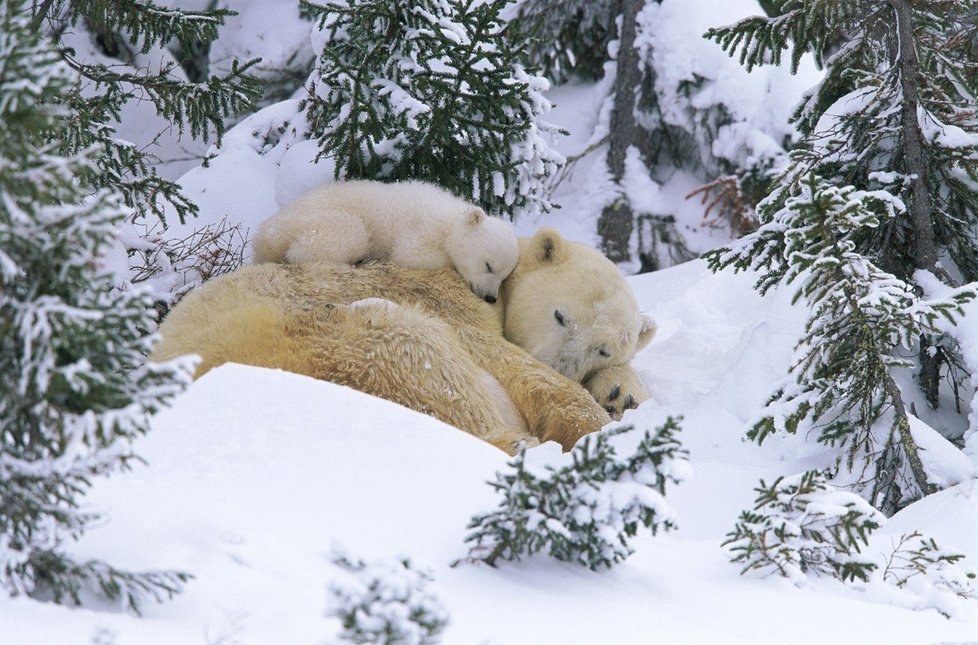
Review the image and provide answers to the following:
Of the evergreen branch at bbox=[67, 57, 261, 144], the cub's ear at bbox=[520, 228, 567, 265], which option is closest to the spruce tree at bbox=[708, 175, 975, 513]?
the cub's ear at bbox=[520, 228, 567, 265]

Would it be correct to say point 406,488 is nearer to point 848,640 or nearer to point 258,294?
point 848,640

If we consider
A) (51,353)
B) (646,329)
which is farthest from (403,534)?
(646,329)

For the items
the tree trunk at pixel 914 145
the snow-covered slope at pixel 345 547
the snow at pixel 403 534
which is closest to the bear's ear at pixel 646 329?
the snow at pixel 403 534

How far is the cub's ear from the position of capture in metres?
5.61

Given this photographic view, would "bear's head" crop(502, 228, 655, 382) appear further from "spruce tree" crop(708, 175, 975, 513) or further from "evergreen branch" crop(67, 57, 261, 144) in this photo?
"evergreen branch" crop(67, 57, 261, 144)

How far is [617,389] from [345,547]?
3.56 meters

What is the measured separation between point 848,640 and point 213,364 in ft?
9.85

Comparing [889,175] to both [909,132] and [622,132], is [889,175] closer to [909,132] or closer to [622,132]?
[909,132]

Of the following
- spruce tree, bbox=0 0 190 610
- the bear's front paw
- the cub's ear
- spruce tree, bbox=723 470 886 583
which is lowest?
the bear's front paw

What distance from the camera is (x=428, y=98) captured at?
5.95 meters

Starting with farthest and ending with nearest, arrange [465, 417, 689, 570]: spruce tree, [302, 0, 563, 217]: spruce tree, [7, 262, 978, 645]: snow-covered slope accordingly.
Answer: [302, 0, 563, 217]: spruce tree, [465, 417, 689, 570]: spruce tree, [7, 262, 978, 645]: snow-covered slope

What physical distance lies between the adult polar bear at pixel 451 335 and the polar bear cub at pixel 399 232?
0.36 feet

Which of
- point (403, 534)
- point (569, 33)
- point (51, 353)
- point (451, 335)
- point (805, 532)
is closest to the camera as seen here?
point (51, 353)

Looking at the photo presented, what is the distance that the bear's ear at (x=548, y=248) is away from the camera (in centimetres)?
562
